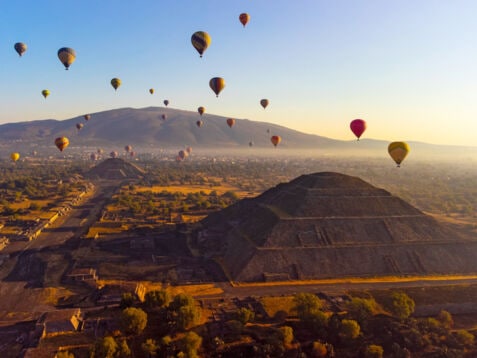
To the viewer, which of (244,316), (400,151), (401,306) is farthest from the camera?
(400,151)

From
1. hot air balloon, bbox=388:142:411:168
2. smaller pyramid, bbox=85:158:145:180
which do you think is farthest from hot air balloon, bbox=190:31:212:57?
smaller pyramid, bbox=85:158:145:180

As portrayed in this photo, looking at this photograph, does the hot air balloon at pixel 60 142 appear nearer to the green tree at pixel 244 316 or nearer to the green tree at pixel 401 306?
the green tree at pixel 244 316

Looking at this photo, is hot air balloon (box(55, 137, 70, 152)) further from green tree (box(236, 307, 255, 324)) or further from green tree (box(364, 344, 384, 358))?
green tree (box(364, 344, 384, 358))

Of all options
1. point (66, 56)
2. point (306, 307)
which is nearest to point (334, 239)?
point (306, 307)

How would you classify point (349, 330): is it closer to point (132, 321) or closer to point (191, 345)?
point (191, 345)

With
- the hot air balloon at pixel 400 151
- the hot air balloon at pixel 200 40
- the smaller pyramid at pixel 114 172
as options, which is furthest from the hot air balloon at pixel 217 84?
the smaller pyramid at pixel 114 172
